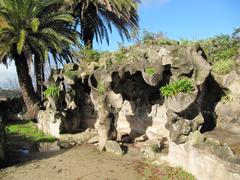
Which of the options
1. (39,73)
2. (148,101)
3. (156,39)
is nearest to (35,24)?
(39,73)

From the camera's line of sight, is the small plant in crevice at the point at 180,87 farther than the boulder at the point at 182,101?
Yes

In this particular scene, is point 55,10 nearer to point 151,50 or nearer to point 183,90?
point 151,50

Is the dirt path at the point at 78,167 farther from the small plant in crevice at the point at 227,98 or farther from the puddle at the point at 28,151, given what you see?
the small plant in crevice at the point at 227,98

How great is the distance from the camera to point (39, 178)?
14047 millimetres

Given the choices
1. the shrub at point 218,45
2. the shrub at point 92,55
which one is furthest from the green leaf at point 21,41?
the shrub at point 218,45

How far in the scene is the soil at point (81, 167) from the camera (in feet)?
46.5

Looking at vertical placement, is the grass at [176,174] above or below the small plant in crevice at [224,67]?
below

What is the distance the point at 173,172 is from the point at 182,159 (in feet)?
1.89

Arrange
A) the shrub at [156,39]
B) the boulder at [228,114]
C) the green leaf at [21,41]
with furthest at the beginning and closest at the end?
the green leaf at [21,41], the shrub at [156,39], the boulder at [228,114]

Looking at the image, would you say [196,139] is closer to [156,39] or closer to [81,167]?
[81,167]

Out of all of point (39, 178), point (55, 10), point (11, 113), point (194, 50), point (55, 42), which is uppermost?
point (55, 10)

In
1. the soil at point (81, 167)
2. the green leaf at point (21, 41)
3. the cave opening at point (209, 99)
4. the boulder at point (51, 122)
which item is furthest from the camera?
the green leaf at point (21, 41)

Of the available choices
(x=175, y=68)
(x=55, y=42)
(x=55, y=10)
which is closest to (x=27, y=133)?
(x=55, y=42)

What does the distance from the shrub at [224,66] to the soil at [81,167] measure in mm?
4934
